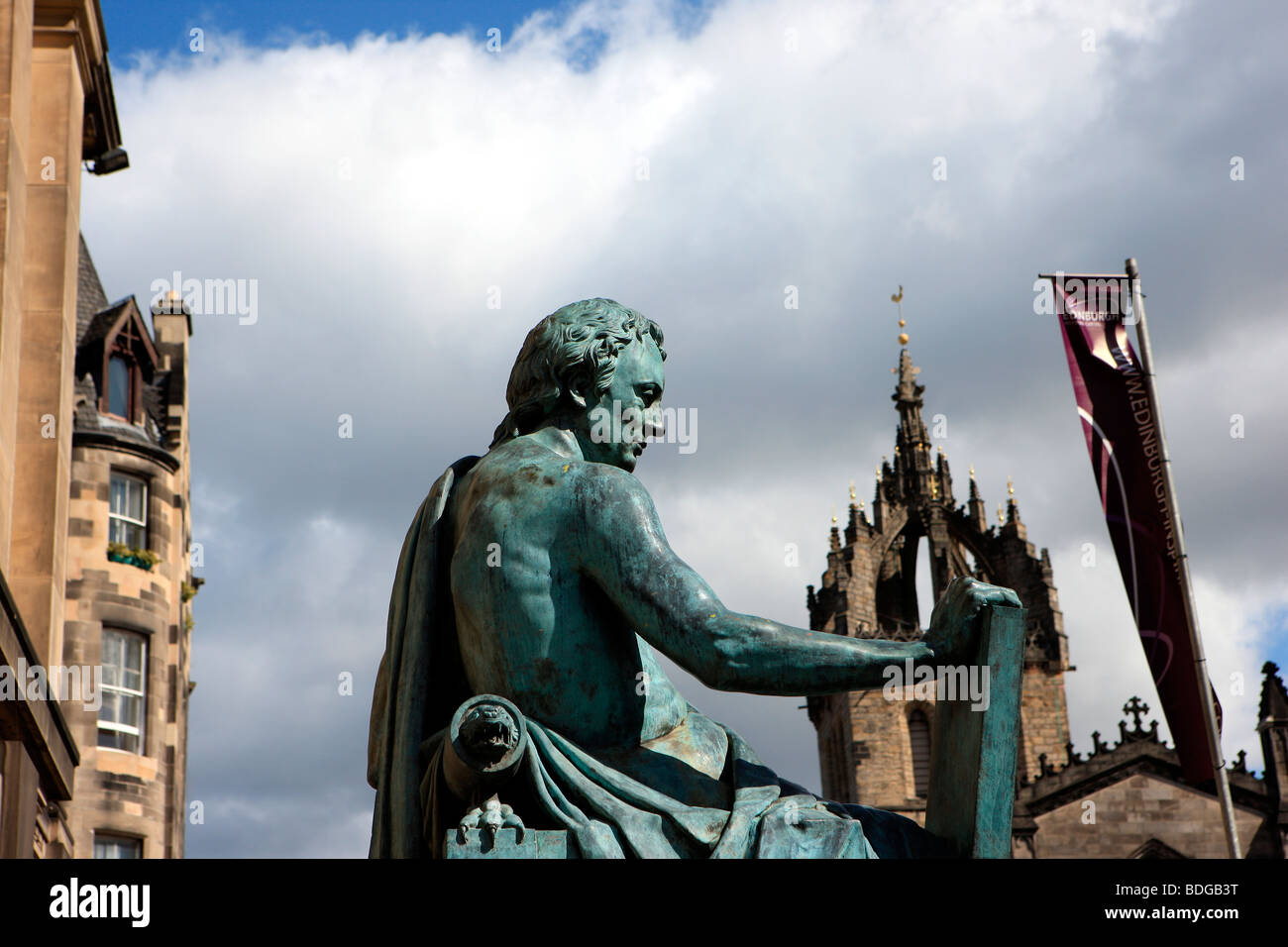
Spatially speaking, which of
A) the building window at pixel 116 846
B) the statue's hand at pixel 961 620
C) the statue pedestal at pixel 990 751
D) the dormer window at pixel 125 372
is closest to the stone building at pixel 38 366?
the building window at pixel 116 846

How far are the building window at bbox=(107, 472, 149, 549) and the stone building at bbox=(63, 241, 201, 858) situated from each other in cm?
2

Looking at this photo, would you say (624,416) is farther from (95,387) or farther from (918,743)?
(918,743)

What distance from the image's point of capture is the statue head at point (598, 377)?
4547 millimetres

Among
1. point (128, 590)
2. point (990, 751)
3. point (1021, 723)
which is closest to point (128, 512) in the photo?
point (128, 590)

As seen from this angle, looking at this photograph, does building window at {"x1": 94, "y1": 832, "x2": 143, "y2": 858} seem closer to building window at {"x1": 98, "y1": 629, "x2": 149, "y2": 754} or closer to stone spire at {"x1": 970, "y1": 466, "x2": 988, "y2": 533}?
building window at {"x1": 98, "y1": 629, "x2": 149, "y2": 754}

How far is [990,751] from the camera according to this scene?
13.3ft

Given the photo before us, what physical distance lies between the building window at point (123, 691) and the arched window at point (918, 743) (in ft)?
220

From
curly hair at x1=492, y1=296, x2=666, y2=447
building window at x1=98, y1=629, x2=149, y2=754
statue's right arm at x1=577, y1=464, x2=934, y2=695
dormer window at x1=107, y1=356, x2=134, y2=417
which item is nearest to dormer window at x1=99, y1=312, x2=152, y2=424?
dormer window at x1=107, y1=356, x2=134, y2=417

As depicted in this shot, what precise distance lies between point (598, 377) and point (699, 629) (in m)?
0.78

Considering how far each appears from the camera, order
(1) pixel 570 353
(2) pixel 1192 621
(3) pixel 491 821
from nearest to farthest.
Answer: (3) pixel 491 821, (1) pixel 570 353, (2) pixel 1192 621

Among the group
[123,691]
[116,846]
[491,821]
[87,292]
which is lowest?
[491,821]

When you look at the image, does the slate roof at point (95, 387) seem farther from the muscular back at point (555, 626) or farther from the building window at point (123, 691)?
the muscular back at point (555, 626)
